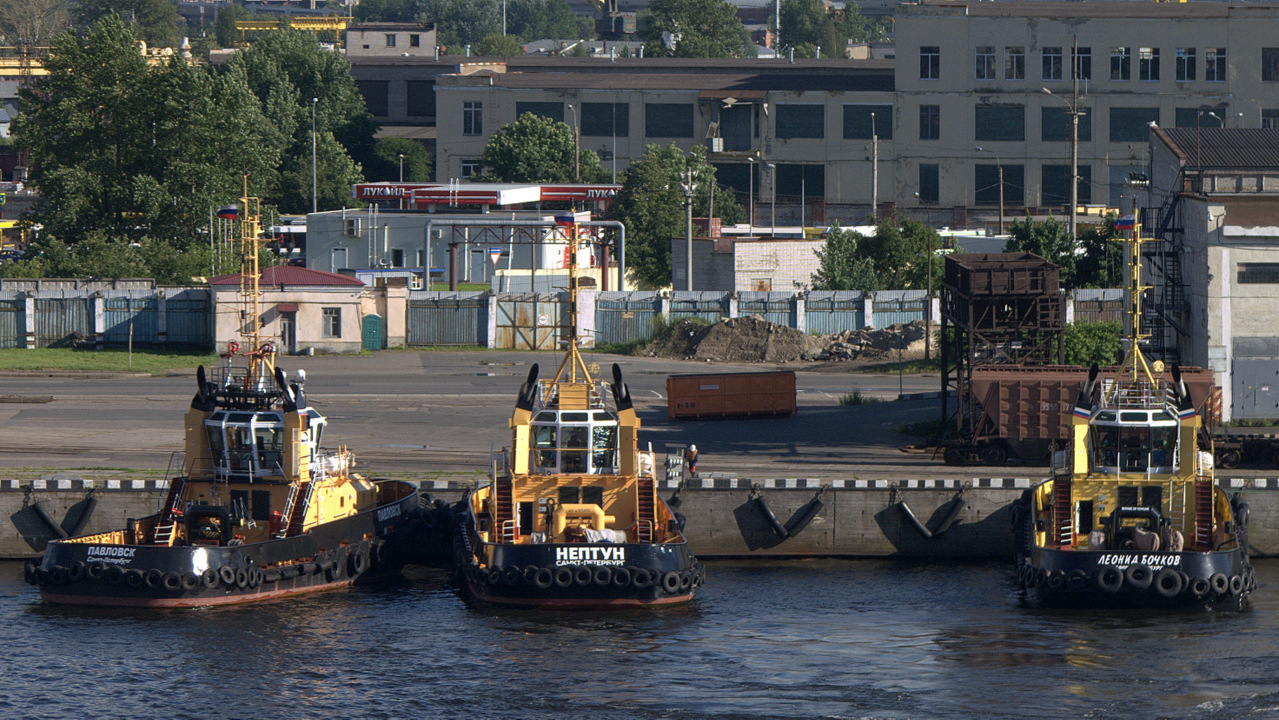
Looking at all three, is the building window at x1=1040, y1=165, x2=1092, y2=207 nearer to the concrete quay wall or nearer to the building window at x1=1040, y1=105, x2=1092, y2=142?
the building window at x1=1040, y1=105, x2=1092, y2=142

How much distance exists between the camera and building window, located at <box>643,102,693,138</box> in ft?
406

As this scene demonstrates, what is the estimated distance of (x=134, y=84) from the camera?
289ft

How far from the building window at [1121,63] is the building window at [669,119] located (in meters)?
30.9

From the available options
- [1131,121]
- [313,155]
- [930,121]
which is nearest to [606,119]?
[313,155]

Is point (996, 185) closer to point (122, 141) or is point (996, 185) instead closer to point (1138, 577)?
point (122, 141)

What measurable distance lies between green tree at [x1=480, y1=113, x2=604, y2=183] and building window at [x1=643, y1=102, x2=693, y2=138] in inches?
215

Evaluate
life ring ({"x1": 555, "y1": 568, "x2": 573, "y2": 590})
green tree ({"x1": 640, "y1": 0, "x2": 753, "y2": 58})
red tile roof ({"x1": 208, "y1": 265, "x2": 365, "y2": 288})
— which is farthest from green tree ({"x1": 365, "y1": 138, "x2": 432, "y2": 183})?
life ring ({"x1": 555, "y1": 568, "x2": 573, "y2": 590})

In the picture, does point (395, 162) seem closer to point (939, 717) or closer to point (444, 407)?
point (444, 407)

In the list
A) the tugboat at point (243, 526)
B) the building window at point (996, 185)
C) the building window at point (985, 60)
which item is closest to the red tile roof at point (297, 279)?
the tugboat at point (243, 526)

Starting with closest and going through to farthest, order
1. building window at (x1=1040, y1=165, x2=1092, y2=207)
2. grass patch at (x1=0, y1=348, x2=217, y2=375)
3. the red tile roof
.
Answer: grass patch at (x1=0, y1=348, x2=217, y2=375), the red tile roof, building window at (x1=1040, y1=165, x2=1092, y2=207)

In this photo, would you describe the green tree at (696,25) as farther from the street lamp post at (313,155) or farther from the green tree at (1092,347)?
the green tree at (1092,347)

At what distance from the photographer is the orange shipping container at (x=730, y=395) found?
5553cm

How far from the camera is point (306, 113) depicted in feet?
447

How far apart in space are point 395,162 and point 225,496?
104 meters
